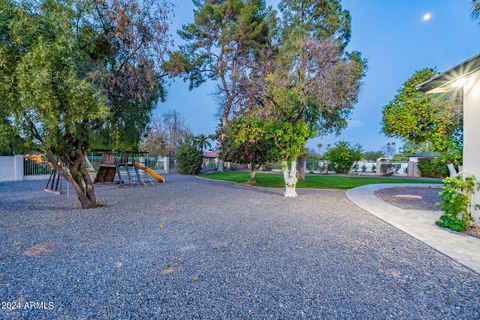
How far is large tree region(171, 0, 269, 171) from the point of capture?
17047mm

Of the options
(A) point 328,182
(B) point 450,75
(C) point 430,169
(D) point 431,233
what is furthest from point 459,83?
(C) point 430,169

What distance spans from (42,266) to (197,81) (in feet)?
68.0

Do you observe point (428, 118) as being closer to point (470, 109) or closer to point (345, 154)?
point (470, 109)

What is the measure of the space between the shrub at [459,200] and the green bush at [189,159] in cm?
1957

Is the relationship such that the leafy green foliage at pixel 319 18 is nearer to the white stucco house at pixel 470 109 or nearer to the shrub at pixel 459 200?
the white stucco house at pixel 470 109

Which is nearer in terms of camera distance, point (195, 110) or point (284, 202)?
point (284, 202)

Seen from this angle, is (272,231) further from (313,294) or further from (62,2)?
(62,2)

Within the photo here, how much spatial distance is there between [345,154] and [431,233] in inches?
727

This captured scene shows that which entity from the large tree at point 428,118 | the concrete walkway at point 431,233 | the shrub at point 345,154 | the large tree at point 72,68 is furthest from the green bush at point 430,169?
the large tree at point 72,68

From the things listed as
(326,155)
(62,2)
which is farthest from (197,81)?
(62,2)

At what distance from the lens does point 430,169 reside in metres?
19.3

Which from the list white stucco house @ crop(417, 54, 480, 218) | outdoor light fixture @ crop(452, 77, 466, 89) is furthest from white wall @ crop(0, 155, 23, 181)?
outdoor light fixture @ crop(452, 77, 466, 89)

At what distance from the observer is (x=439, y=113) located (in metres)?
6.19

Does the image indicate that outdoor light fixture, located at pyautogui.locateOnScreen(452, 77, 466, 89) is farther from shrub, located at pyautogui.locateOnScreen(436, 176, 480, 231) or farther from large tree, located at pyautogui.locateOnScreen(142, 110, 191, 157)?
large tree, located at pyautogui.locateOnScreen(142, 110, 191, 157)
